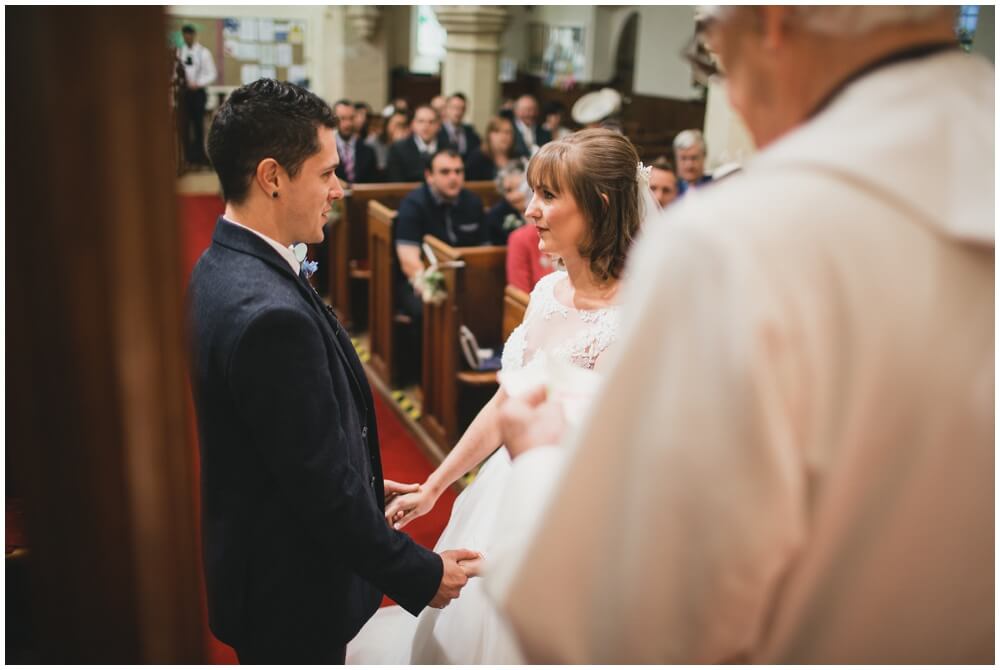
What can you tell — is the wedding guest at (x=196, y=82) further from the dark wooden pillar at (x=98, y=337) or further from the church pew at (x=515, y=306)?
the dark wooden pillar at (x=98, y=337)

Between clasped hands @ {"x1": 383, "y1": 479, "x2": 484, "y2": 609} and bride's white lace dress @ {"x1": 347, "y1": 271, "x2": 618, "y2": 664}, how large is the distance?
60mm

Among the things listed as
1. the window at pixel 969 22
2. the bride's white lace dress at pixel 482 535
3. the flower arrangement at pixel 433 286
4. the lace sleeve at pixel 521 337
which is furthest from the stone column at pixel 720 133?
the bride's white lace dress at pixel 482 535

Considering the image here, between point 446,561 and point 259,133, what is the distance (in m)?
0.96

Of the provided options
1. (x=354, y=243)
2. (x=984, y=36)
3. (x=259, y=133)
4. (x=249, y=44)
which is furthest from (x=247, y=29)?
(x=259, y=133)

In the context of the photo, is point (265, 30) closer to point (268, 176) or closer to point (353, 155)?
point (353, 155)

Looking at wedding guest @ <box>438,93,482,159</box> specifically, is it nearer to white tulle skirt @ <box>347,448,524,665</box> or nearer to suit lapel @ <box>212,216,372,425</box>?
white tulle skirt @ <box>347,448,524,665</box>

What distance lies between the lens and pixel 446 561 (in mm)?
1787

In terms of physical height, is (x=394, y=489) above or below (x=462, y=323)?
above

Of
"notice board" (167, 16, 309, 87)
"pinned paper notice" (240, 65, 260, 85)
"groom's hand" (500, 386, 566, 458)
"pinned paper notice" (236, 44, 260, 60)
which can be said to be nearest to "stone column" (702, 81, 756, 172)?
"groom's hand" (500, 386, 566, 458)

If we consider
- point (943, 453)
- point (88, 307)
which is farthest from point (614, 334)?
point (88, 307)

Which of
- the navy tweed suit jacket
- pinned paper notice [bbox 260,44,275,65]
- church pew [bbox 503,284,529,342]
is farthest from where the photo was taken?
pinned paper notice [bbox 260,44,275,65]

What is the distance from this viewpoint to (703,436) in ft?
2.46

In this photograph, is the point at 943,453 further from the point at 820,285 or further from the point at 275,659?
the point at 275,659

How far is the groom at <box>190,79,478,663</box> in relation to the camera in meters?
1.54
